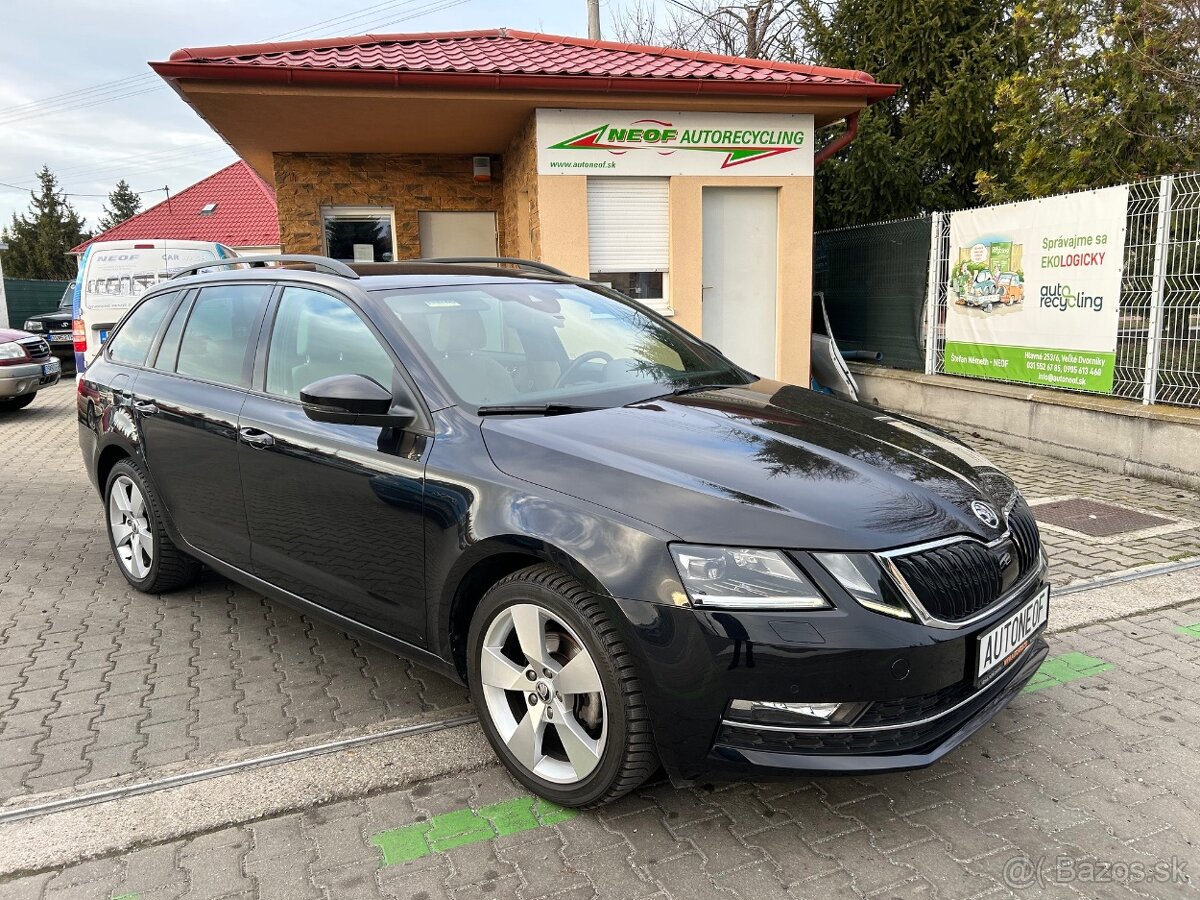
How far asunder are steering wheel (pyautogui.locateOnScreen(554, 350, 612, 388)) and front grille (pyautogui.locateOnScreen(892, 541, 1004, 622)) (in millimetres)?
1426

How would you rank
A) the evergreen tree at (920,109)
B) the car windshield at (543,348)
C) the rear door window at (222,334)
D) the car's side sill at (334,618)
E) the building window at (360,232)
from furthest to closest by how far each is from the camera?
the evergreen tree at (920,109), the building window at (360,232), the rear door window at (222,334), the car windshield at (543,348), the car's side sill at (334,618)

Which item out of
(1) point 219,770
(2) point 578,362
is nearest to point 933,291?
(2) point 578,362

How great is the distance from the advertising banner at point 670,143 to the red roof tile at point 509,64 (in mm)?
468

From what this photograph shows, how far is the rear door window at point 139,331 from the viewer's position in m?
4.62

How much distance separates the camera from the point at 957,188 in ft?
43.2

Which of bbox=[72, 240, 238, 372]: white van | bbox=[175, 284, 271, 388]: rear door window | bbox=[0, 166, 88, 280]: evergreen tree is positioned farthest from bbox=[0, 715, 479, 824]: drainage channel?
bbox=[0, 166, 88, 280]: evergreen tree

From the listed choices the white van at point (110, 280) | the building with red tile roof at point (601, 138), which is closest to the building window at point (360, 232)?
the building with red tile roof at point (601, 138)

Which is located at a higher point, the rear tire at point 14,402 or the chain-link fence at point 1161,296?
the chain-link fence at point 1161,296

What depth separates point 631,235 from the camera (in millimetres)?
9547

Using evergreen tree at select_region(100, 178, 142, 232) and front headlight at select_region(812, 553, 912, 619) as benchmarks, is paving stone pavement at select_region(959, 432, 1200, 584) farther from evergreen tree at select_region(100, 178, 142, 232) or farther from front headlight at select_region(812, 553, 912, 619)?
evergreen tree at select_region(100, 178, 142, 232)

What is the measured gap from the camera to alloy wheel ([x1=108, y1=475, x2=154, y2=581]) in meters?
4.57

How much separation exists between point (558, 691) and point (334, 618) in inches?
47.1

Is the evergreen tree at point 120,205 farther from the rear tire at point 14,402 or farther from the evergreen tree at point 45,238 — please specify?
the rear tire at point 14,402

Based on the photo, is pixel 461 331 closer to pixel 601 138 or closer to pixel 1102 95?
pixel 601 138
